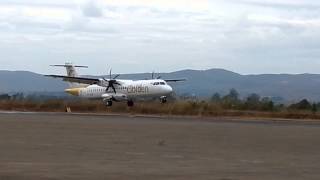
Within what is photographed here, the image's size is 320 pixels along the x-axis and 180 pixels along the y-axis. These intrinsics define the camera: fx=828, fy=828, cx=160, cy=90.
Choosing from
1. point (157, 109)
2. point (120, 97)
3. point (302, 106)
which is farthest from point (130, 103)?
point (302, 106)

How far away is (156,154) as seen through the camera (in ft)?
78.3

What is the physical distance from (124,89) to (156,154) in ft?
225

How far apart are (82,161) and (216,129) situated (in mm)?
18352

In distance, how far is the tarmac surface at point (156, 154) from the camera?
18.1 meters

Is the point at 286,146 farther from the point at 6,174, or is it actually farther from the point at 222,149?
the point at 6,174

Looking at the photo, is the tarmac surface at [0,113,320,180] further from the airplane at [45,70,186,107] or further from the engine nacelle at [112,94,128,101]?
the engine nacelle at [112,94,128,101]

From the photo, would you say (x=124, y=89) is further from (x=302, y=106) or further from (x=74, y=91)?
(x=302, y=106)

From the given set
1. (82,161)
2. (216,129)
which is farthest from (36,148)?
(216,129)

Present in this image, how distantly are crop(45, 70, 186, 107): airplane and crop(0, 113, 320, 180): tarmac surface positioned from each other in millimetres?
49045

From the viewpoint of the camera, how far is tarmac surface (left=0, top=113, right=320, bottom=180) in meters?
18.1

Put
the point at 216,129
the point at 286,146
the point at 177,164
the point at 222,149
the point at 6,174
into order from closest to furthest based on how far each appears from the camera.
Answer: the point at 6,174
the point at 177,164
the point at 222,149
the point at 286,146
the point at 216,129

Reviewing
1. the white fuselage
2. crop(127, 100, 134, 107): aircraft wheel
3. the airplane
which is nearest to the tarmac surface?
crop(127, 100, 134, 107): aircraft wheel

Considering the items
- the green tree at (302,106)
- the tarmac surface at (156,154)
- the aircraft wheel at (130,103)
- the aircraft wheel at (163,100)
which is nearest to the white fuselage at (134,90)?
the aircraft wheel at (163,100)

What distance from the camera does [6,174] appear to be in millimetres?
17219
